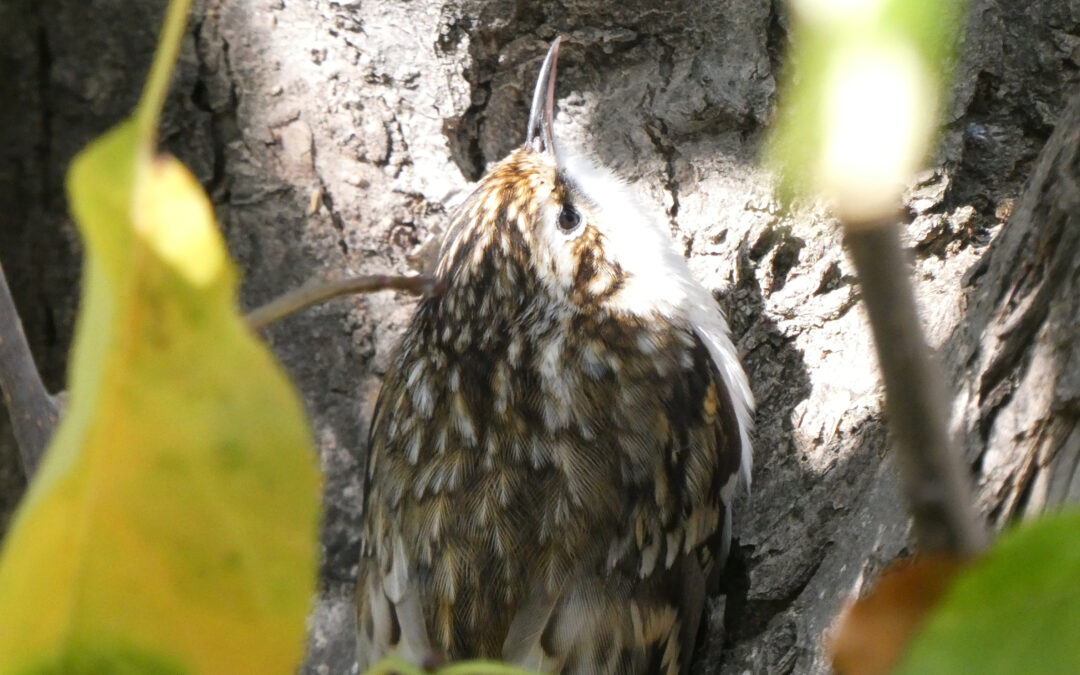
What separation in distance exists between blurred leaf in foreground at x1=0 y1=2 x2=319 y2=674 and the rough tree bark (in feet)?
5.36

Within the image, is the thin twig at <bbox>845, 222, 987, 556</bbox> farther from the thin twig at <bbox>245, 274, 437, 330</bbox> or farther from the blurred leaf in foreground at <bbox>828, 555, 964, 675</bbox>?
the thin twig at <bbox>245, 274, 437, 330</bbox>

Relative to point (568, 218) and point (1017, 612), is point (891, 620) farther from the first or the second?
point (568, 218)

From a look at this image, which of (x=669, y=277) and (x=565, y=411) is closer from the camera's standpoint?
(x=565, y=411)

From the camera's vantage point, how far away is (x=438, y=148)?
2.83 m

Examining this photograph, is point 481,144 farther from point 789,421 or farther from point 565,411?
point 789,421

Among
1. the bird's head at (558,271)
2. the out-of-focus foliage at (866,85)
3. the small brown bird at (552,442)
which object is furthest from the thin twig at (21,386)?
the out-of-focus foliage at (866,85)

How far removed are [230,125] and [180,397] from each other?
2.30 meters

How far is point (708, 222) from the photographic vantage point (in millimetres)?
2670

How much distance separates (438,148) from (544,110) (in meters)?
0.31

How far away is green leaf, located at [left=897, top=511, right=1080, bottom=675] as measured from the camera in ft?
1.89

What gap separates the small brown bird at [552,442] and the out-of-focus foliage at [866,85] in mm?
1749

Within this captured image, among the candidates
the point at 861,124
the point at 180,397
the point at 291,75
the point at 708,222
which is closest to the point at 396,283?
the point at 180,397

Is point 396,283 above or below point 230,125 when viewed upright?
below

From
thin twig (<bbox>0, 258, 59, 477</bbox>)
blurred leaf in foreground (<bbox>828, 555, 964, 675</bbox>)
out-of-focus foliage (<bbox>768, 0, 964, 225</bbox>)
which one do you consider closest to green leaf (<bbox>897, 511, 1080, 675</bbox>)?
blurred leaf in foreground (<bbox>828, 555, 964, 675</bbox>)
